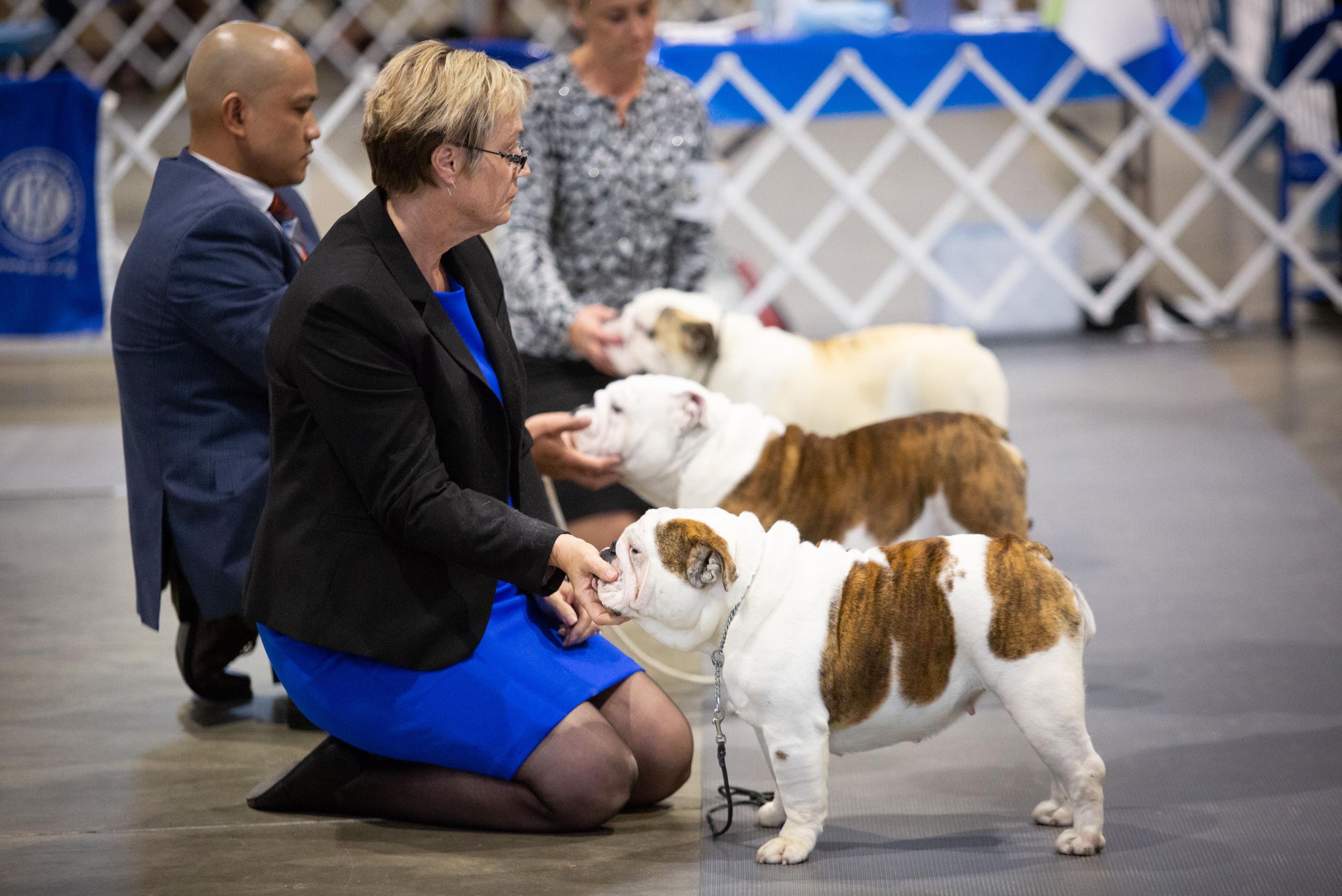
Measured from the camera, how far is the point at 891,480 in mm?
3186

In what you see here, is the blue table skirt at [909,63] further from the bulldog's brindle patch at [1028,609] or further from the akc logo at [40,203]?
the bulldog's brindle patch at [1028,609]

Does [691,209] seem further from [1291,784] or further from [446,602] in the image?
[1291,784]

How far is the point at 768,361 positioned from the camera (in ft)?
12.4

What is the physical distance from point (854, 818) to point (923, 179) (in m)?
8.89

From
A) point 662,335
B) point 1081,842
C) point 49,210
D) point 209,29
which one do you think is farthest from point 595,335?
point 209,29

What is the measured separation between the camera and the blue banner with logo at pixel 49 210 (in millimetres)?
6754

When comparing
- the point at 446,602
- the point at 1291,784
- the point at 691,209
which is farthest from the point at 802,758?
the point at 691,209

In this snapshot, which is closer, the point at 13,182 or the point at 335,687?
the point at 335,687

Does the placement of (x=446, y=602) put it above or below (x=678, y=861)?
above

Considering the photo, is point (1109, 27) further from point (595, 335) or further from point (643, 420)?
point (643, 420)

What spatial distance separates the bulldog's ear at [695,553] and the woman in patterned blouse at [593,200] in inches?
56.2

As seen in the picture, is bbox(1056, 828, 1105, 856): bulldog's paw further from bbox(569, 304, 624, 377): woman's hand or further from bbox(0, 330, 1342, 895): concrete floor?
bbox(569, 304, 624, 377): woman's hand

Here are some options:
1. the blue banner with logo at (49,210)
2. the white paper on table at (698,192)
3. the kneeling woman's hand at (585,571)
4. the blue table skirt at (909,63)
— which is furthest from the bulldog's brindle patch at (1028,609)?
the blue banner with logo at (49,210)

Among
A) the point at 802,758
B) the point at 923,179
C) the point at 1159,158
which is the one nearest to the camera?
the point at 802,758
